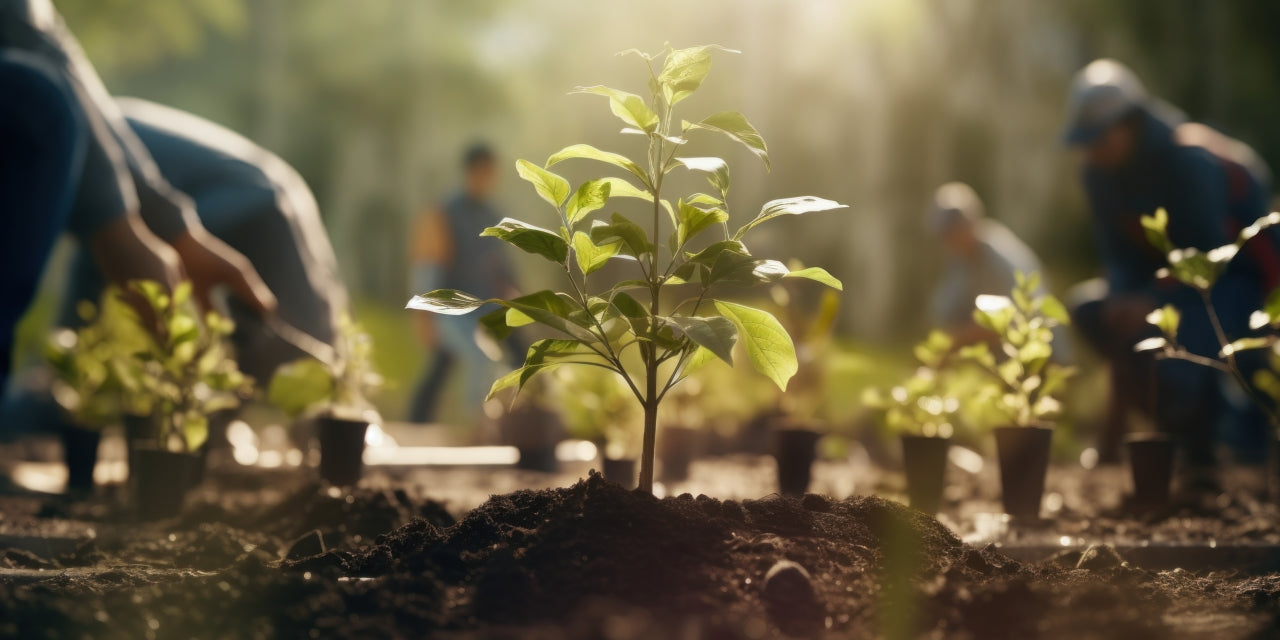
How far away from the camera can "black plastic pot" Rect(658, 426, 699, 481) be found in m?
4.83

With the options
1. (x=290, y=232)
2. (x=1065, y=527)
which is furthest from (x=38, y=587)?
(x=290, y=232)

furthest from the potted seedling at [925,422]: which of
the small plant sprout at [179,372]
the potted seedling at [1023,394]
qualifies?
the small plant sprout at [179,372]

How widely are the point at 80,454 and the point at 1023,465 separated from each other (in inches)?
145

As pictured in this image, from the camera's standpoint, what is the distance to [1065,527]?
325cm

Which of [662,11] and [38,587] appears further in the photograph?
[662,11]

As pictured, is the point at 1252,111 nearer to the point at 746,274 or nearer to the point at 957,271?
the point at 957,271

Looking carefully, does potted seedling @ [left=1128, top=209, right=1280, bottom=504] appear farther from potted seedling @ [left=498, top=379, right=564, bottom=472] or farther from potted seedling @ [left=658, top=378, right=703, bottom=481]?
potted seedling @ [left=498, top=379, right=564, bottom=472]

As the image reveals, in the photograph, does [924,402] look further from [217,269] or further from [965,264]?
[965,264]

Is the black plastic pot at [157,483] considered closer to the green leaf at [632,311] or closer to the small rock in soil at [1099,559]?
the green leaf at [632,311]

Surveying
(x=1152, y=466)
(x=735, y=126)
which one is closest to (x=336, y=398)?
(x=735, y=126)

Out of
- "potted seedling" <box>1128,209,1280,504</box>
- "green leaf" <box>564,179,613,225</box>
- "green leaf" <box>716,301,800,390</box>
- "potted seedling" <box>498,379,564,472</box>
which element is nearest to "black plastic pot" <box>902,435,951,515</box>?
"potted seedling" <box>1128,209,1280,504</box>

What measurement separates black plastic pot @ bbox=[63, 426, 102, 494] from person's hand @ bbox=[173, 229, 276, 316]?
0.78m

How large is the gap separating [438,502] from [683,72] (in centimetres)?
166

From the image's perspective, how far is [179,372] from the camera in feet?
10.9
